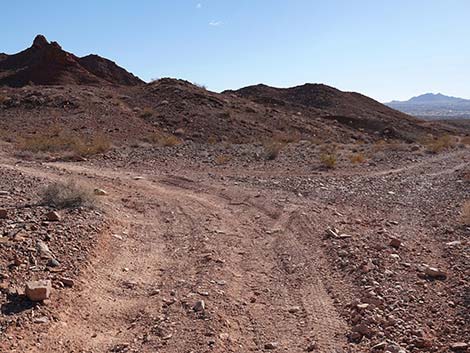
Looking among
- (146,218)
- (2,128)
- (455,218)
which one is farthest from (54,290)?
(2,128)

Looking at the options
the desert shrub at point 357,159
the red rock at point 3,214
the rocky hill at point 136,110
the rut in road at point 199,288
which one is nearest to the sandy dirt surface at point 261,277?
the rut in road at point 199,288

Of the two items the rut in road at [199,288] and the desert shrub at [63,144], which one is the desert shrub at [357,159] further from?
the rut in road at [199,288]

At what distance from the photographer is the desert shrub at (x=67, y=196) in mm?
8266

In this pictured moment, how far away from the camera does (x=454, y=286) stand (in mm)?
6023

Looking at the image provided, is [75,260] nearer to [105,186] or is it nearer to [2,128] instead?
[105,186]

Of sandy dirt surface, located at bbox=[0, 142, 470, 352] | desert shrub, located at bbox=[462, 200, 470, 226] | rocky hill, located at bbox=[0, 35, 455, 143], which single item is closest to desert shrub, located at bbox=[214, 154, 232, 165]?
rocky hill, located at bbox=[0, 35, 455, 143]

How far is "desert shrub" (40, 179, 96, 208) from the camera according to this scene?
27.1 feet

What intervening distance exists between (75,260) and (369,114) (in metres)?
45.3

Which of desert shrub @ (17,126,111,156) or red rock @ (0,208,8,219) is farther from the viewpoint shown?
desert shrub @ (17,126,111,156)

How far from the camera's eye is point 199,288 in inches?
238

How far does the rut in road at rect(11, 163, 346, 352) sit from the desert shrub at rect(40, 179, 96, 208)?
0.60m

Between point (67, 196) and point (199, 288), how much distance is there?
3295 mm

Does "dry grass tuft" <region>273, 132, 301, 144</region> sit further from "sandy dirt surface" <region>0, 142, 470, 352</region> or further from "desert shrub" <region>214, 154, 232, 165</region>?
"sandy dirt surface" <region>0, 142, 470, 352</region>

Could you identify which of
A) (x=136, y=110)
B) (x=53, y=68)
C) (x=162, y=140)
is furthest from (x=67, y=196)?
(x=53, y=68)
